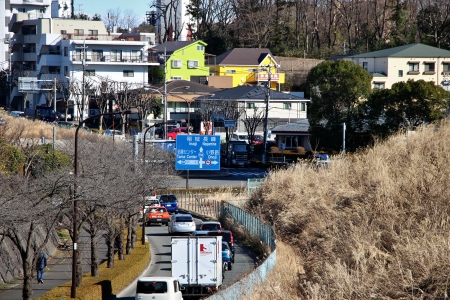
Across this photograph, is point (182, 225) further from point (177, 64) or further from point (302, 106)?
point (177, 64)

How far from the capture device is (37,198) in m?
20.6

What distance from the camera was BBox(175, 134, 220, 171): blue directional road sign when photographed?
3850 cm

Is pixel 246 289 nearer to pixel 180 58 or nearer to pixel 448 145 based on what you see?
pixel 448 145

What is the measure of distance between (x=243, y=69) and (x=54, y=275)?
56324 mm

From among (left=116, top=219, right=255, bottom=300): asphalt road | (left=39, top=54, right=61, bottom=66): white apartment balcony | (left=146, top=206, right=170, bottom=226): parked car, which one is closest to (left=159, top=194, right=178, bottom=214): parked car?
(left=146, top=206, right=170, bottom=226): parked car

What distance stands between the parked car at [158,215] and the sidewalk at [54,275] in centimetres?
656

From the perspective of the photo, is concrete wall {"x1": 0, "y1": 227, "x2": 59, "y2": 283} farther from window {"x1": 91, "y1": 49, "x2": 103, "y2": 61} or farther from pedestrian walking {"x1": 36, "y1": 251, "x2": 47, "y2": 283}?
window {"x1": 91, "y1": 49, "x2": 103, "y2": 61}

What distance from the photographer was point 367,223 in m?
23.4

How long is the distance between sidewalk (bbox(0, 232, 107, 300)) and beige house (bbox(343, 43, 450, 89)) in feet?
141

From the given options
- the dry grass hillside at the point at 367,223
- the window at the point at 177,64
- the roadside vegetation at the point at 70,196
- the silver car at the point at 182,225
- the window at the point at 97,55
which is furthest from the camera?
the window at the point at 177,64

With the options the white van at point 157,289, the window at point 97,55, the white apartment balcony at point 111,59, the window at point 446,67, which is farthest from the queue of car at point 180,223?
the window at point 446,67

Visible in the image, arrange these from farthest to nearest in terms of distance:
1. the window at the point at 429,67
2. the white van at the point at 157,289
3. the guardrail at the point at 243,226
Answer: the window at the point at 429,67
the white van at the point at 157,289
the guardrail at the point at 243,226

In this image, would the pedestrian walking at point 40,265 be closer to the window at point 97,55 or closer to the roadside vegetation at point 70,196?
the roadside vegetation at point 70,196

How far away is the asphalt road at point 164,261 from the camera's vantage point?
81.1 feet
